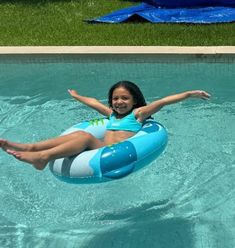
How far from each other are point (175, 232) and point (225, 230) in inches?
13.6

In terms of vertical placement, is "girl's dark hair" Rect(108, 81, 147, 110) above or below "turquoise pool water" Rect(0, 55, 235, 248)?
above

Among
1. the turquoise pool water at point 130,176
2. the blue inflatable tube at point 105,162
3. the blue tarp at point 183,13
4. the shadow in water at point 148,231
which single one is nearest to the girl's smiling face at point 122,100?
the blue inflatable tube at point 105,162

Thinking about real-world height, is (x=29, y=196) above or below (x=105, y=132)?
below

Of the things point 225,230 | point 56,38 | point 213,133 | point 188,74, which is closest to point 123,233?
point 225,230

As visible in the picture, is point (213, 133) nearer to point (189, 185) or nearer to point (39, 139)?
point (189, 185)

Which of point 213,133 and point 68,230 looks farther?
point 213,133

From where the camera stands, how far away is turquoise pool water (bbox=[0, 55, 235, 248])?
4098mm

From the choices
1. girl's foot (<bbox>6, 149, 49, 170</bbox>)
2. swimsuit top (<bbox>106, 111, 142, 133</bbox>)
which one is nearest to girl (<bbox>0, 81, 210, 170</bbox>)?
swimsuit top (<bbox>106, 111, 142, 133</bbox>)

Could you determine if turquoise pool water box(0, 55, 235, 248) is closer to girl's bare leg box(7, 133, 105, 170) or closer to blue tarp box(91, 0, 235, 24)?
girl's bare leg box(7, 133, 105, 170)

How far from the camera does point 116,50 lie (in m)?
7.30

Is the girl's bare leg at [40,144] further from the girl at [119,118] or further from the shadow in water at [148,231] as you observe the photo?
the shadow in water at [148,231]

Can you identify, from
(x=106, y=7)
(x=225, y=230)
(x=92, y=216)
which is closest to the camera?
(x=225, y=230)

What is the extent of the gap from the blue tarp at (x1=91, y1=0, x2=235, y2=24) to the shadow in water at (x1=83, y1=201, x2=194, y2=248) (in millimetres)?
4929

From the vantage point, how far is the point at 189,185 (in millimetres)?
4730
